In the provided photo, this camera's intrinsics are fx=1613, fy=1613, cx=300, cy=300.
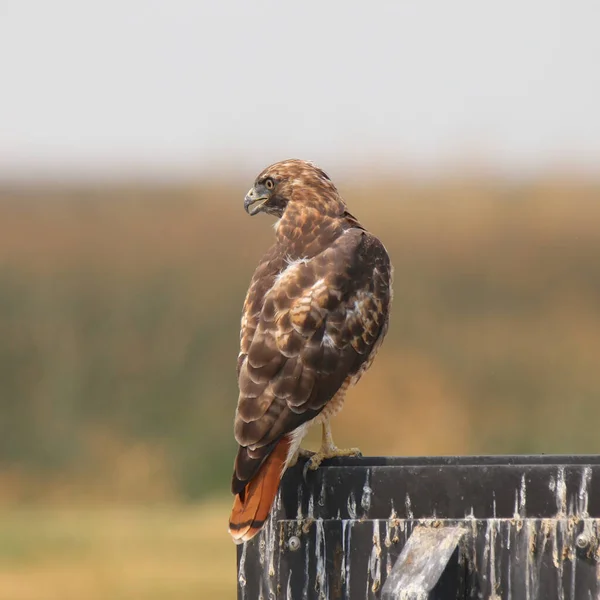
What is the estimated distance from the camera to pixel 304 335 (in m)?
6.62

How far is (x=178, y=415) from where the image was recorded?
1892 centimetres

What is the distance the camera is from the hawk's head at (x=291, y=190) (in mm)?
7578

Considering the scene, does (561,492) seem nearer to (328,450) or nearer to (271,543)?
(271,543)

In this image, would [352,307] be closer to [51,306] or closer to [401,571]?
Answer: [401,571]

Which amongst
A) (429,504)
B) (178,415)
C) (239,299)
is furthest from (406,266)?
(429,504)

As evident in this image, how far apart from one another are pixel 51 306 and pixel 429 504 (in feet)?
52.5

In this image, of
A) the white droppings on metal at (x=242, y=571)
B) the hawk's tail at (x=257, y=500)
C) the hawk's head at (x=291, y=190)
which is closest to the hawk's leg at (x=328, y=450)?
the hawk's tail at (x=257, y=500)

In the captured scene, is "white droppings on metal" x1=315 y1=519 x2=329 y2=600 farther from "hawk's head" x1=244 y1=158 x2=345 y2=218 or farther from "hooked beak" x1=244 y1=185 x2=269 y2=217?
"hooked beak" x1=244 y1=185 x2=269 y2=217

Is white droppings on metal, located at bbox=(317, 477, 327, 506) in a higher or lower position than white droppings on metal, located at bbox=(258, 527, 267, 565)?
higher

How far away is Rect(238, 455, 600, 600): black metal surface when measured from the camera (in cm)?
516

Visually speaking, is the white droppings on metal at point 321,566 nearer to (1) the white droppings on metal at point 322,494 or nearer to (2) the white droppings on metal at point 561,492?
(1) the white droppings on metal at point 322,494

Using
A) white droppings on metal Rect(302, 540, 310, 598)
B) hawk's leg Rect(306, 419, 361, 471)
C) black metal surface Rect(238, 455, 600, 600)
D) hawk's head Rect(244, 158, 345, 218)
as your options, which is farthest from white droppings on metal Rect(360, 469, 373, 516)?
hawk's head Rect(244, 158, 345, 218)

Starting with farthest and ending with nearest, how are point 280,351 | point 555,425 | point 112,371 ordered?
point 112,371
point 555,425
point 280,351

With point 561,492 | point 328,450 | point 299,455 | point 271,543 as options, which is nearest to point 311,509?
point 271,543
